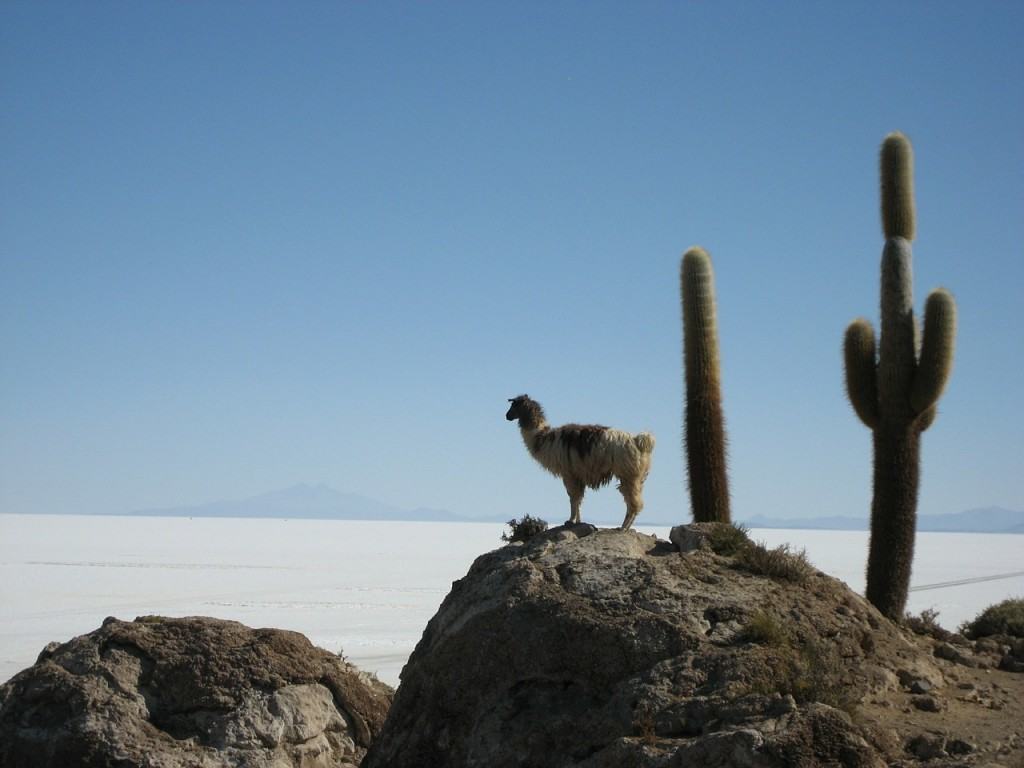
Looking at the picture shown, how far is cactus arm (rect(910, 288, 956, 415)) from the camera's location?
17.7m

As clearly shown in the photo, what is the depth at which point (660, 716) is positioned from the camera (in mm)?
9000

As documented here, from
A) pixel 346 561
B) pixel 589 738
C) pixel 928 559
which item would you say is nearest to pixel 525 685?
pixel 589 738

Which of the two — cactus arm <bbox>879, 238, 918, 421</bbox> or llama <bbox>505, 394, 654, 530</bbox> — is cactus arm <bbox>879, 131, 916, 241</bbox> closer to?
cactus arm <bbox>879, 238, 918, 421</bbox>

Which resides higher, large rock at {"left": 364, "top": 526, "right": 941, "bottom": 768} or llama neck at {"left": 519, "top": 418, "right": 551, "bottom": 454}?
llama neck at {"left": 519, "top": 418, "right": 551, "bottom": 454}

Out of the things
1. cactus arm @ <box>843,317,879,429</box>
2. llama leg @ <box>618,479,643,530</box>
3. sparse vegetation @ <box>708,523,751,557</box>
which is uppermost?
cactus arm @ <box>843,317,879,429</box>

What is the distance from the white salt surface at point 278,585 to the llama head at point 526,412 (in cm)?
874

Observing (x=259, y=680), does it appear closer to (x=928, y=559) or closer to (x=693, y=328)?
(x=693, y=328)

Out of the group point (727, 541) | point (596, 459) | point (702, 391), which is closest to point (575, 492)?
point (596, 459)

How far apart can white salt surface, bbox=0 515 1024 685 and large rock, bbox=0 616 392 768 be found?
27.5 feet

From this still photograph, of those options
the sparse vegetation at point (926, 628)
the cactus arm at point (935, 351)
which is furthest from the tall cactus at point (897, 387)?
the sparse vegetation at point (926, 628)

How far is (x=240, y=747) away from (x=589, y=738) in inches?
156

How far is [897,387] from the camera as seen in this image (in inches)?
715

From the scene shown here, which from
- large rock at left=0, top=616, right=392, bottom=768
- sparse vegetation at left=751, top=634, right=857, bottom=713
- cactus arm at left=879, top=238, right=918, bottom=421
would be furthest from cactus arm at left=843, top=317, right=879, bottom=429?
large rock at left=0, top=616, right=392, bottom=768

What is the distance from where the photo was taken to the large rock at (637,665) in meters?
8.62
